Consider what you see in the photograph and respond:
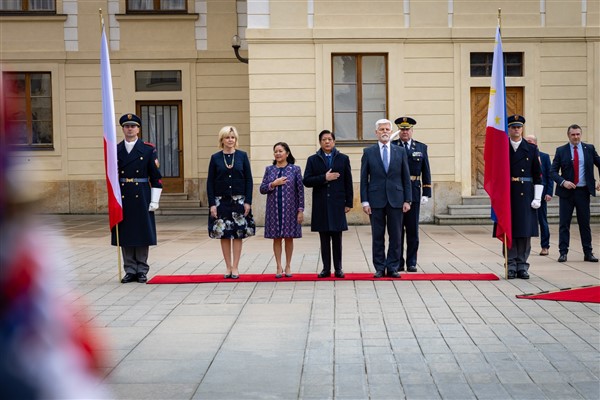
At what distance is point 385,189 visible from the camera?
34.3 feet

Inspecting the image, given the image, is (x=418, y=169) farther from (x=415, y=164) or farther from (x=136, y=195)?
(x=136, y=195)

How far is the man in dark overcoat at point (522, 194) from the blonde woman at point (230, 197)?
318cm

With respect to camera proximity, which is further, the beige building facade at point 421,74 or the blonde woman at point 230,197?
the beige building facade at point 421,74

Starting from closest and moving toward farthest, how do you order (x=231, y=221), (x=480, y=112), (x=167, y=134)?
(x=231, y=221)
(x=480, y=112)
(x=167, y=134)

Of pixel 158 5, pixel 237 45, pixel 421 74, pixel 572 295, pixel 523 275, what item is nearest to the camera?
pixel 572 295

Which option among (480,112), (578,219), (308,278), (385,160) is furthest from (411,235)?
(480,112)

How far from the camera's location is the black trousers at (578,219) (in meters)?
11.9

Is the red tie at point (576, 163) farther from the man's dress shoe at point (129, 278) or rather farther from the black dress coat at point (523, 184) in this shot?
the man's dress shoe at point (129, 278)

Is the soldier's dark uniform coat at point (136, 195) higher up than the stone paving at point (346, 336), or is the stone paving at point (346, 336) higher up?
the soldier's dark uniform coat at point (136, 195)

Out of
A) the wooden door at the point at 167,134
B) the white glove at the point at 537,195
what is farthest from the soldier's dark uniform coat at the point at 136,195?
the wooden door at the point at 167,134

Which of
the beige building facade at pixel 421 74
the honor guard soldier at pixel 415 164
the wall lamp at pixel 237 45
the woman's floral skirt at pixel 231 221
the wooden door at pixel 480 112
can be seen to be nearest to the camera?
the woman's floral skirt at pixel 231 221

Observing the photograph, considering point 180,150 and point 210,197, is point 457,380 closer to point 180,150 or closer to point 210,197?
point 210,197

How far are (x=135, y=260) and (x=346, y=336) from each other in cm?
424

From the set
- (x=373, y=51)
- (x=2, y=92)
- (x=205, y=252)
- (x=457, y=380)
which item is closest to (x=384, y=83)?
(x=373, y=51)
